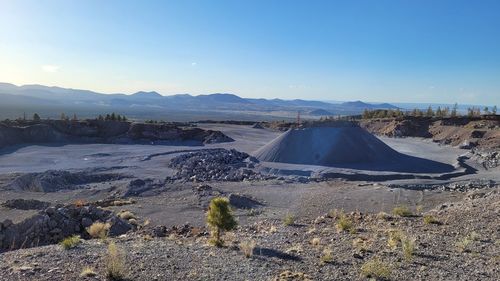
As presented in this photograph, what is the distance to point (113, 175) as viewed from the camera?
29.9m

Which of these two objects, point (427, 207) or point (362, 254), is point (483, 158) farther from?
point (362, 254)

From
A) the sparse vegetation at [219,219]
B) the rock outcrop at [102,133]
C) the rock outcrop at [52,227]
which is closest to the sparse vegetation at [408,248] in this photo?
Answer: the sparse vegetation at [219,219]

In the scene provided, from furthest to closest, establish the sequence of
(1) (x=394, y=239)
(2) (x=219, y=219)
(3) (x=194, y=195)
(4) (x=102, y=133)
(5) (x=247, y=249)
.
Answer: (4) (x=102, y=133) → (3) (x=194, y=195) → (2) (x=219, y=219) → (1) (x=394, y=239) → (5) (x=247, y=249)

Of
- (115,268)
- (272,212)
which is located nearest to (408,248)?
(115,268)

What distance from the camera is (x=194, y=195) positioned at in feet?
75.5

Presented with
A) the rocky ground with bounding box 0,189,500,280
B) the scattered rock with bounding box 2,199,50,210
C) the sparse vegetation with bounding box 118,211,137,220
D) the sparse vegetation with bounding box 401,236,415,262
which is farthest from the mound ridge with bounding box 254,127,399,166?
the sparse vegetation with bounding box 401,236,415,262

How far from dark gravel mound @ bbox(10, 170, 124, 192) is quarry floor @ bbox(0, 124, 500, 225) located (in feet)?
2.67

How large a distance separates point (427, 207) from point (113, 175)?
18923 mm

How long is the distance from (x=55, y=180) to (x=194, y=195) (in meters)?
9.48

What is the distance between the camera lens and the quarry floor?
1966 centimetres

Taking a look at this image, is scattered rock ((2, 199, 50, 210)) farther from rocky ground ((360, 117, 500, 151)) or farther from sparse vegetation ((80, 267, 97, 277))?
rocky ground ((360, 117, 500, 151))

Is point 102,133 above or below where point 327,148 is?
below

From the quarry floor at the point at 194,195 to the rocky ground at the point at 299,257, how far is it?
6528mm

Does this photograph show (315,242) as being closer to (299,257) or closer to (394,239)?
(299,257)
